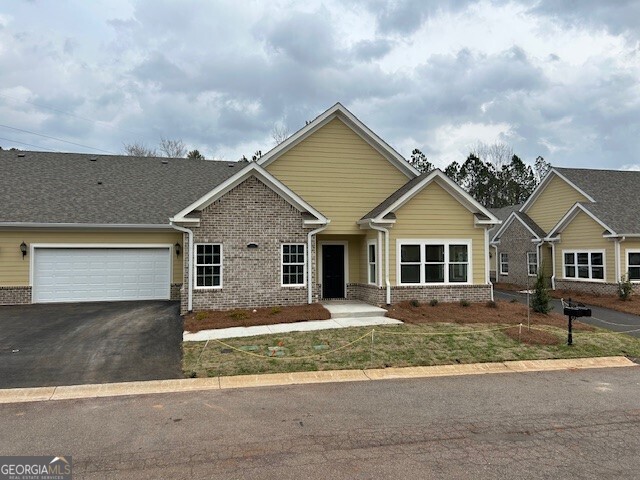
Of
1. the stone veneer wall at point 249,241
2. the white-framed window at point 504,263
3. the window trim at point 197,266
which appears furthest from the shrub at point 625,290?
the window trim at point 197,266

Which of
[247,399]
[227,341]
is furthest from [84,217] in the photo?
[247,399]

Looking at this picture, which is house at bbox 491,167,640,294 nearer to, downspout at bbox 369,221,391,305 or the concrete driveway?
downspout at bbox 369,221,391,305

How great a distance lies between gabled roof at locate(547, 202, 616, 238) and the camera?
21.0 metres

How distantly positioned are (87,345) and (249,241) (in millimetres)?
5884

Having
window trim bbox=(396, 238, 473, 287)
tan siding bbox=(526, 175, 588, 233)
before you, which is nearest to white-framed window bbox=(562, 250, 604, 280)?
tan siding bbox=(526, 175, 588, 233)

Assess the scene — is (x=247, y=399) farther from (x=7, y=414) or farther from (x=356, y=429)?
(x=7, y=414)

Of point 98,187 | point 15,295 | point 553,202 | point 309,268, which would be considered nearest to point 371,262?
point 309,268

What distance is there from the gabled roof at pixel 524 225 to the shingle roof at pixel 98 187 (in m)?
17.5

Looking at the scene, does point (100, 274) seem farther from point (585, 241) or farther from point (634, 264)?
point (634, 264)

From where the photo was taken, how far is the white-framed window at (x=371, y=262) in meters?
16.6

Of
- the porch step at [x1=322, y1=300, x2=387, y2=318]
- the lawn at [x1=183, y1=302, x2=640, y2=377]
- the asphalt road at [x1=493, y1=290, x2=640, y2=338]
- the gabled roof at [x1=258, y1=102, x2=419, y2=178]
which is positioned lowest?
the asphalt road at [x1=493, y1=290, x2=640, y2=338]

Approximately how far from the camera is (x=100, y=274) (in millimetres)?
18000

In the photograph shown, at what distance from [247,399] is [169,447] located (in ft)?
6.35

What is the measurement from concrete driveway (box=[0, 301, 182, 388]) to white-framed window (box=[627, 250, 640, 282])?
20108mm
